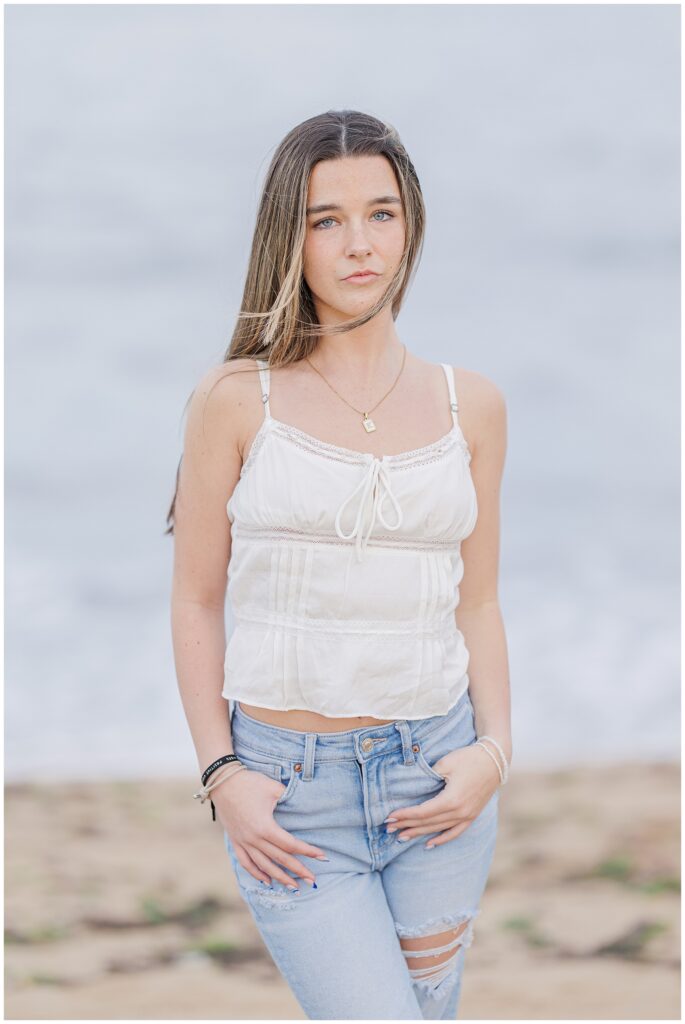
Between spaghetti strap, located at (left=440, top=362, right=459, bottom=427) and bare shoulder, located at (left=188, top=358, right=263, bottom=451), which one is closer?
bare shoulder, located at (left=188, top=358, right=263, bottom=451)

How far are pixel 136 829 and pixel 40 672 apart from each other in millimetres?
2246

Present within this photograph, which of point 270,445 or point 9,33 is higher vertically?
point 9,33

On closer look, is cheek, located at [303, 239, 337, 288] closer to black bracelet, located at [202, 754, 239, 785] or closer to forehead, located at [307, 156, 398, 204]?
forehead, located at [307, 156, 398, 204]

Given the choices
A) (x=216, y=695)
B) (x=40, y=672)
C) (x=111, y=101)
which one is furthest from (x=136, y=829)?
(x=111, y=101)

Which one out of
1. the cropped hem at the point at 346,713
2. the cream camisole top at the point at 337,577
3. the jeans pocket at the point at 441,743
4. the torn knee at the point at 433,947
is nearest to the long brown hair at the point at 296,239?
the cream camisole top at the point at 337,577

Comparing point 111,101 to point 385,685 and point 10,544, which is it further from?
point 385,685

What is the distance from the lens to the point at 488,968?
4004mm

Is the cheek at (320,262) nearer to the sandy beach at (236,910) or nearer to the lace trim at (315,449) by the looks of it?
the lace trim at (315,449)

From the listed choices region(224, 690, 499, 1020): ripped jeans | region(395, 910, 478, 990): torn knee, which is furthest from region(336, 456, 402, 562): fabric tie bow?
region(395, 910, 478, 990): torn knee

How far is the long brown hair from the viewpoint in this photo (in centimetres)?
189

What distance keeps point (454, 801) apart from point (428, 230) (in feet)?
35.6

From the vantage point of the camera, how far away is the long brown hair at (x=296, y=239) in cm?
189

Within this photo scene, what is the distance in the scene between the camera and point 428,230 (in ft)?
40.2

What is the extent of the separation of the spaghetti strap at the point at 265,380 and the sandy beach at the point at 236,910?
236 cm
